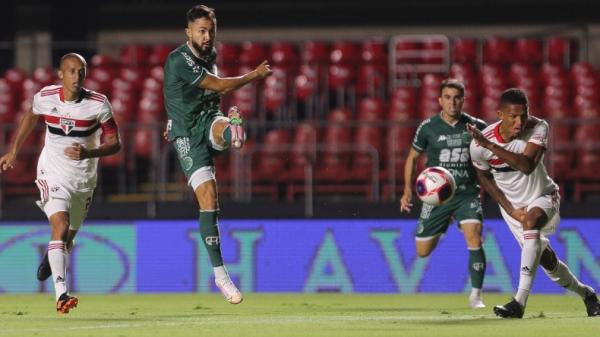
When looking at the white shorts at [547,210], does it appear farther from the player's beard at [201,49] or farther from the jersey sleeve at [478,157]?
the player's beard at [201,49]

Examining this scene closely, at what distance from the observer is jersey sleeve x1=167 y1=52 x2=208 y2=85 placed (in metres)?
9.73

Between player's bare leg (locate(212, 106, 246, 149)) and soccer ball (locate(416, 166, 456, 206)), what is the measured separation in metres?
2.40

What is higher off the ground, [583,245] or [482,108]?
[482,108]

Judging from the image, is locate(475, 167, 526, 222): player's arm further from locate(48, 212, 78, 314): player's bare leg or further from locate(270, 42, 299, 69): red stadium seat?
locate(270, 42, 299, 69): red stadium seat

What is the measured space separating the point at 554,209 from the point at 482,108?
8.19 meters

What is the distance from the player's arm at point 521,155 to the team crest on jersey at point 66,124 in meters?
3.27

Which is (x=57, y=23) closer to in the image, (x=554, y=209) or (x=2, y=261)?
(x=2, y=261)

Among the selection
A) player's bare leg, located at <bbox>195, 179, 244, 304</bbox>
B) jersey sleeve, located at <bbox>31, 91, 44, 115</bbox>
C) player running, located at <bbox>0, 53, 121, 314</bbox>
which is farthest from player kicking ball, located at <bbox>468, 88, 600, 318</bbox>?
jersey sleeve, located at <bbox>31, 91, 44, 115</bbox>

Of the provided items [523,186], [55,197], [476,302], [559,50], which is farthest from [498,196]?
[559,50]

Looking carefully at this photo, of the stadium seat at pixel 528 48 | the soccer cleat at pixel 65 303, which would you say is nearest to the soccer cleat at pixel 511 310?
the soccer cleat at pixel 65 303

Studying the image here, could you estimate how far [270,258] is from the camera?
574 inches

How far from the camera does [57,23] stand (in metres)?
22.5

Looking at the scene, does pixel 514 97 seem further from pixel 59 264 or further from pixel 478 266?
pixel 59 264

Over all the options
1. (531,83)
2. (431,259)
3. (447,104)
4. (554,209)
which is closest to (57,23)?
(531,83)
